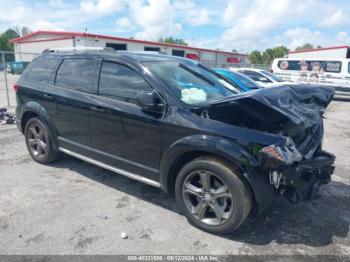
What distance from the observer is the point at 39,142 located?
16.5ft

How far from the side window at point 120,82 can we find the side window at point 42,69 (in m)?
1.23

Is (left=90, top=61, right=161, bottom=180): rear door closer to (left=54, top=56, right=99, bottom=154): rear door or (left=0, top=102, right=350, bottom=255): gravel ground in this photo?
(left=54, top=56, right=99, bottom=154): rear door

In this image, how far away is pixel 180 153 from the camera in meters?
3.26

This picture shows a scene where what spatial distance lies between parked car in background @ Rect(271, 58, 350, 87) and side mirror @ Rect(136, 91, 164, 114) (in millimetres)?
17511

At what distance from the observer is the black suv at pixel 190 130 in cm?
294

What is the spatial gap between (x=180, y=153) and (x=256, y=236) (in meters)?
1.18

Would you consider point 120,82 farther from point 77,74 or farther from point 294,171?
point 294,171

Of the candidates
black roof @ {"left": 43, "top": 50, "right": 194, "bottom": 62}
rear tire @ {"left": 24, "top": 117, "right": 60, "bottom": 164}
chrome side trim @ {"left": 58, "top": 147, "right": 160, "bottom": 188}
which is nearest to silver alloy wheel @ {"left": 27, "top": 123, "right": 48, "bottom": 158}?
rear tire @ {"left": 24, "top": 117, "right": 60, "bottom": 164}

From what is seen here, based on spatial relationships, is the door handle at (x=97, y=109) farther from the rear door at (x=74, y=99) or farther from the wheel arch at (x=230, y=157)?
the wheel arch at (x=230, y=157)

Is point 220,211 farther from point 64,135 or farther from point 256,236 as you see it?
point 64,135

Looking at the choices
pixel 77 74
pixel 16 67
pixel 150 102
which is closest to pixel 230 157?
pixel 150 102

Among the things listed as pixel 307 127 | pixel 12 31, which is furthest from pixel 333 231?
pixel 12 31

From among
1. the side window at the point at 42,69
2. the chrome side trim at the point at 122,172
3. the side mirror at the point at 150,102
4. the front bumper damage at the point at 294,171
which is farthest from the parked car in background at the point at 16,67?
the front bumper damage at the point at 294,171

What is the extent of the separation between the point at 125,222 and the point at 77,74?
2193mm
